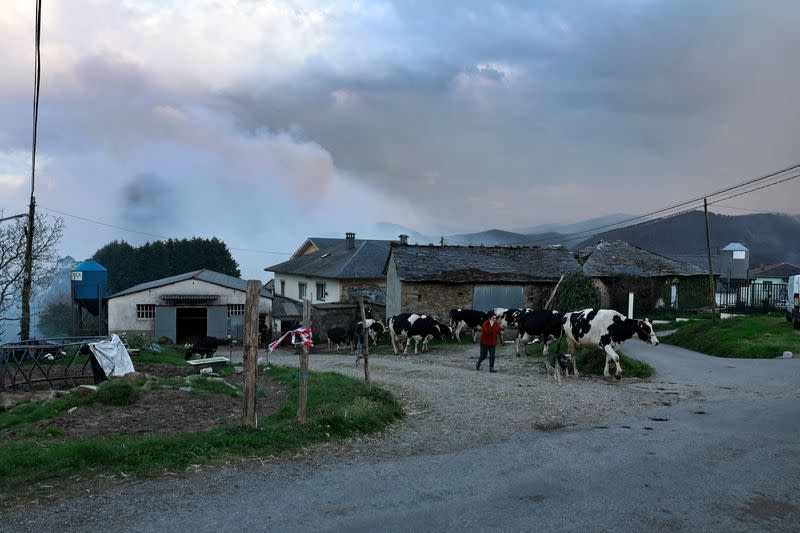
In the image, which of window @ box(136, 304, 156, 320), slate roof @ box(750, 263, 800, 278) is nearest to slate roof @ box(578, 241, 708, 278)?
window @ box(136, 304, 156, 320)

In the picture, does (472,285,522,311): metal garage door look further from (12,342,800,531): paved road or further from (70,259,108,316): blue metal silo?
(12,342,800,531): paved road

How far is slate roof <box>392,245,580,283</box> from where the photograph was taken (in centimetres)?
3456

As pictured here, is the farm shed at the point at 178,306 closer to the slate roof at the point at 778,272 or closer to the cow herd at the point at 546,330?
the cow herd at the point at 546,330

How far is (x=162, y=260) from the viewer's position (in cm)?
7050

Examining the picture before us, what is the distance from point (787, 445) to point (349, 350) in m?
25.1

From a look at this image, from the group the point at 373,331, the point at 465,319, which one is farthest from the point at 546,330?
the point at 373,331

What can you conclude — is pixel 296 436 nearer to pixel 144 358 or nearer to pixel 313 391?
pixel 313 391

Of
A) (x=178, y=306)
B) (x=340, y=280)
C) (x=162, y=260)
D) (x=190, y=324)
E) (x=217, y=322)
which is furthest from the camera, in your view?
(x=162, y=260)

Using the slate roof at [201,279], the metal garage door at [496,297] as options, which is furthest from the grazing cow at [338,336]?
the slate roof at [201,279]

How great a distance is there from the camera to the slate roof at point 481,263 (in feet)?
113

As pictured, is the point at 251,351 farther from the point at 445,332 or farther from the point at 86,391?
the point at 445,332

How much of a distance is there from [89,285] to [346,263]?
17.9 m

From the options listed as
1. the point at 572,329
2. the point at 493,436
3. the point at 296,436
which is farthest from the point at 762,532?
the point at 572,329

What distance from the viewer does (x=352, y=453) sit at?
964 cm
